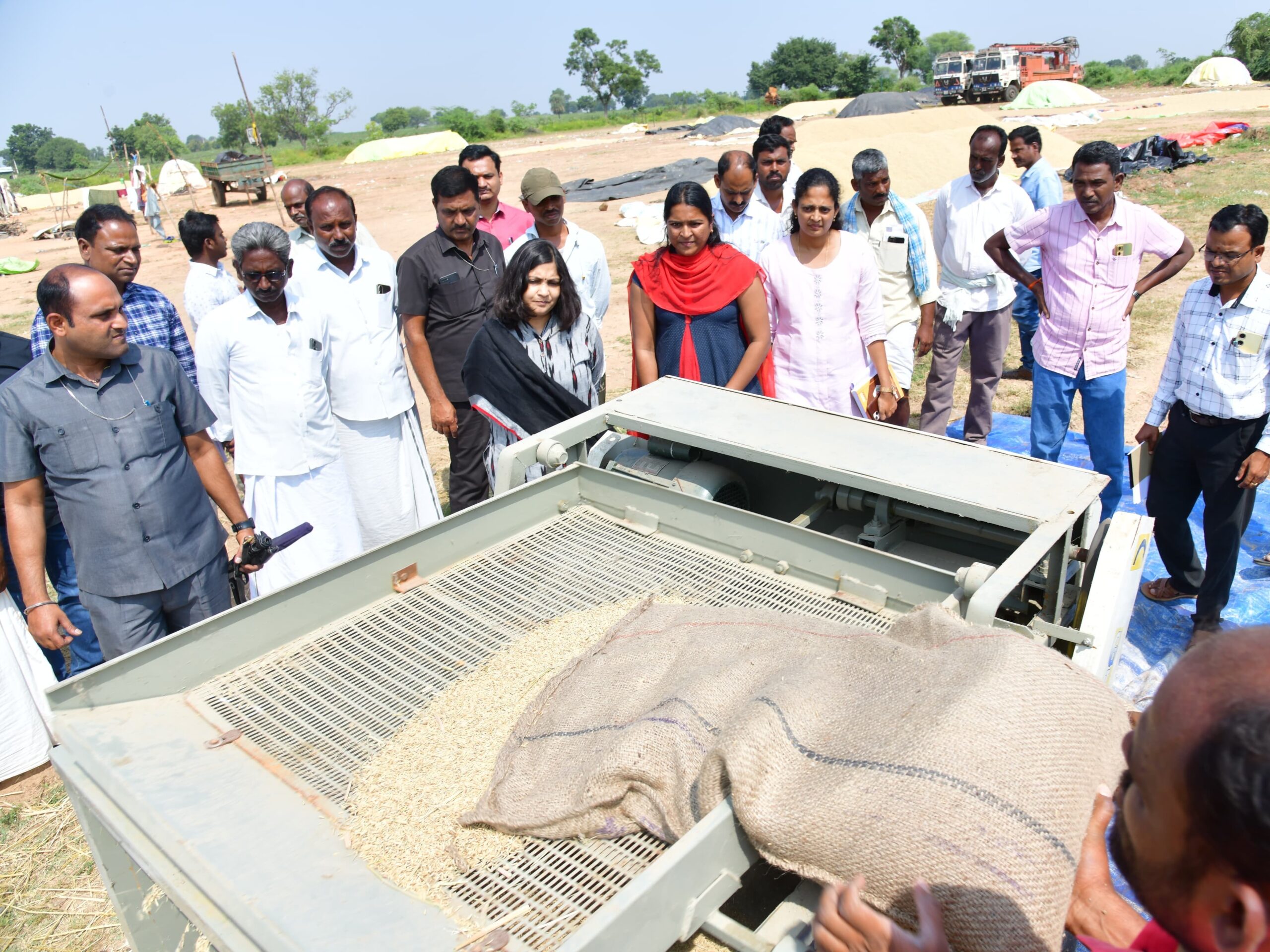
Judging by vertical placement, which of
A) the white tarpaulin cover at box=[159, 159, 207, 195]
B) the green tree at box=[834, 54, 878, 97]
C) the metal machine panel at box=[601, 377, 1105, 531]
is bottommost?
the metal machine panel at box=[601, 377, 1105, 531]

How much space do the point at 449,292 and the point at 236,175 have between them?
1845cm

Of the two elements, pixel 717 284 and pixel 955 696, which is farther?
pixel 717 284

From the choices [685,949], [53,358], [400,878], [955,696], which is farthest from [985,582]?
[53,358]

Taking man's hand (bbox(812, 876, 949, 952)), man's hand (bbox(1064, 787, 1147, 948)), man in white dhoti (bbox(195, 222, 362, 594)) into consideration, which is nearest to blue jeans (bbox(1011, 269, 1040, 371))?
man in white dhoti (bbox(195, 222, 362, 594))

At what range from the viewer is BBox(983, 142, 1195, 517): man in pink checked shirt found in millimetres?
4047

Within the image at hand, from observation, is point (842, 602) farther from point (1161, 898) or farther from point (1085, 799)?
point (1161, 898)

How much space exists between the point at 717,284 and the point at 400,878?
2.75 meters

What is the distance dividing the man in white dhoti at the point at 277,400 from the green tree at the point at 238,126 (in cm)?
4019

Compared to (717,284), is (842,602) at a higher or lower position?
lower

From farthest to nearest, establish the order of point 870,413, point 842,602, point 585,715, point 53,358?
point 870,413, point 53,358, point 842,602, point 585,715

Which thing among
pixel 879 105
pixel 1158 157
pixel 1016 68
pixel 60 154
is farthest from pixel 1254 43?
pixel 60 154

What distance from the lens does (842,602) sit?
87.0 inches

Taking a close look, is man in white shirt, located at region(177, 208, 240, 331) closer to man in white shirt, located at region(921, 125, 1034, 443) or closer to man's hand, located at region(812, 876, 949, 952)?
man in white shirt, located at region(921, 125, 1034, 443)

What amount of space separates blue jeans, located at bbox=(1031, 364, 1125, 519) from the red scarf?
5.24ft
